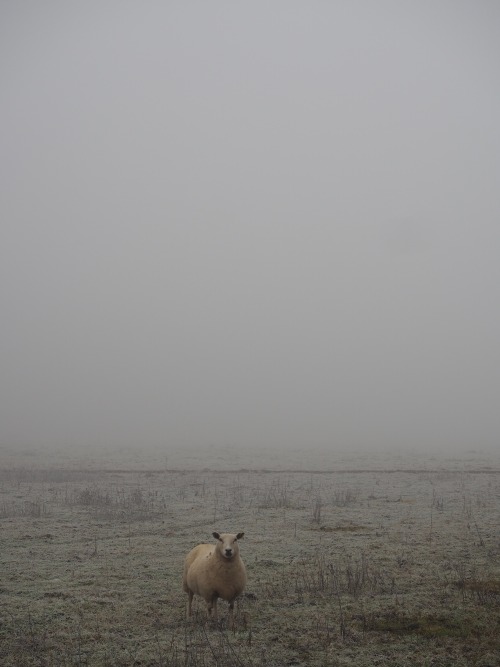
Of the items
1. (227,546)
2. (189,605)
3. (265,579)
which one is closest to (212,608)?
(189,605)

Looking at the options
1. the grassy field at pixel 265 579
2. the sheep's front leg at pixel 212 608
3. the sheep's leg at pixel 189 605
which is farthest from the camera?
the sheep's leg at pixel 189 605

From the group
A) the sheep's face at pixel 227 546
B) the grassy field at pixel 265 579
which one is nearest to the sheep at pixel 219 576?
the sheep's face at pixel 227 546

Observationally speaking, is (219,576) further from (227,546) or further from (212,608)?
(212,608)

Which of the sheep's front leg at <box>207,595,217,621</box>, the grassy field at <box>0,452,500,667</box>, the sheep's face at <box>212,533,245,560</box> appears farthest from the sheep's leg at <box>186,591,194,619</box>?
the sheep's face at <box>212,533,245,560</box>

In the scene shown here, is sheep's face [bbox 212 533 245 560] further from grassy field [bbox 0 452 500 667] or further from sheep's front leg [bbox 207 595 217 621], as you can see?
grassy field [bbox 0 452 500 667]

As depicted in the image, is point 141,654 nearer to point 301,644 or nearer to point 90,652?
point 90,652

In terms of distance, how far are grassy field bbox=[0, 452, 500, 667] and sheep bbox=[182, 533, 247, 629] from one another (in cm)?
40

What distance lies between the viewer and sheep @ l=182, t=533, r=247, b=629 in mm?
9041

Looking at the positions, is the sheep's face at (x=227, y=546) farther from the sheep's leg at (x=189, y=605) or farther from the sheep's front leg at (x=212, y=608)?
the sheep's leg at (x=189, y=605)

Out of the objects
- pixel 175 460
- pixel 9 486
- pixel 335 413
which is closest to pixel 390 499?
pixel 9 486

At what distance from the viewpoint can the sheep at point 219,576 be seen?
9041 millimetres

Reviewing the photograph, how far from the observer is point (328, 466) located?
41.7m

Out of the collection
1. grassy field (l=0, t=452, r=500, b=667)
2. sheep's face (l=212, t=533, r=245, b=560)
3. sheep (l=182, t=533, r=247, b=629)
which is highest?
sheep's face (l=212, t=533, r=245, b=560)

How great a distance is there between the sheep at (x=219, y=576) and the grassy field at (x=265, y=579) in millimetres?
400
